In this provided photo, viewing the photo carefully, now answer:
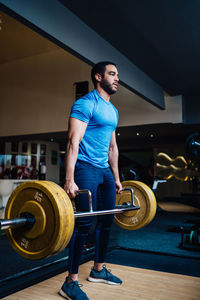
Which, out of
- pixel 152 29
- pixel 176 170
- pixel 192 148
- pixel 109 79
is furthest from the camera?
pixel 176 170

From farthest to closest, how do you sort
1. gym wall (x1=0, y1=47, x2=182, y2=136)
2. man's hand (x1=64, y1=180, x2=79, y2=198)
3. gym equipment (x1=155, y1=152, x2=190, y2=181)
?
1. gym equipment (x1=155, y1=152, x2=190, y2=181)
2. gym wall (x1=0, y1=47, x2=182, y2=136)
3. man's hand (x1=64, y1=180, x2=79, y2=198)

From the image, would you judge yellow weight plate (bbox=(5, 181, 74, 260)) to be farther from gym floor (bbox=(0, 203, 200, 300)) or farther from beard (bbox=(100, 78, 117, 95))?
beard (bbox=(100, 78, 117, 95))

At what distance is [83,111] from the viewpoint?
159 cm

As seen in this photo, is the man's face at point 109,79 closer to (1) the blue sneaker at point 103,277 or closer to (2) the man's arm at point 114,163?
(2) the man's arm at point 114,163

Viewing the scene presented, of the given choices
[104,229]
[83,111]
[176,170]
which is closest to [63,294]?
[104,229]

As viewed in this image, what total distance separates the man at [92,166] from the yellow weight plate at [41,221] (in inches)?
9.8

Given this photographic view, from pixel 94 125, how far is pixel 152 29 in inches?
82.7

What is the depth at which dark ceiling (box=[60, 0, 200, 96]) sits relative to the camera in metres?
2.87

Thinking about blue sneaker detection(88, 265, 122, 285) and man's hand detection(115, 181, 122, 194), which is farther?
man's hand detection(115, 181, 122, 194)

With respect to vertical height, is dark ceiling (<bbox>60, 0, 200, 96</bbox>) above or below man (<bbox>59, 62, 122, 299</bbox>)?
above

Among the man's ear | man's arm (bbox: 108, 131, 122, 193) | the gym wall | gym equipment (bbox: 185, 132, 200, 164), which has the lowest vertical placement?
man's arm (bbox: 108, 131, 122, 193)

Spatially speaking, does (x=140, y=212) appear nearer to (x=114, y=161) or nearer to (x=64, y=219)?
(x=114, y=161)

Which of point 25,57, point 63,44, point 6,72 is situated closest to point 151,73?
point 63,44

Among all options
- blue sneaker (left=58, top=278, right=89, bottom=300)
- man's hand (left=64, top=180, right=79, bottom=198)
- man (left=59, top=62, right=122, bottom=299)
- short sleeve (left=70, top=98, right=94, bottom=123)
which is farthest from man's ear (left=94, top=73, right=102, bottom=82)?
blue sneaker (left=58, top=278, right=89, bottom=300)
